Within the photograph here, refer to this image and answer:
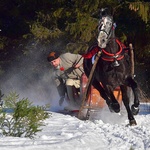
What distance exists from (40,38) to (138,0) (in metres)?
Result: 4.07

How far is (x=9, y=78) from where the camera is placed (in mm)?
20984

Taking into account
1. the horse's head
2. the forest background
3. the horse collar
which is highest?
the horse's head

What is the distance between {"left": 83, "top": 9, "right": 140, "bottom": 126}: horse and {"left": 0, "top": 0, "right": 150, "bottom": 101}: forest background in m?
6.53

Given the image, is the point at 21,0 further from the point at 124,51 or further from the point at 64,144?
the point at 64,144

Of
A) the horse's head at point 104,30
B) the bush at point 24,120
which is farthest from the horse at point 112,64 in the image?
the bush at point 24,120

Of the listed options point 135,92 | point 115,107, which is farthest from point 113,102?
point 135,92

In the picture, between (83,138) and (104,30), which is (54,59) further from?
(83,138)

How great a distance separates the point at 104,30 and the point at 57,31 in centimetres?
960

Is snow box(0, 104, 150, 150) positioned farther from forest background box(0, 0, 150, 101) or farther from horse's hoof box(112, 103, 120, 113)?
forest background box(0, 0, 150, 101)

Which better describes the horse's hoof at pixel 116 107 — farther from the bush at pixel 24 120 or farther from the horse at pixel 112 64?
the bush at pixel 24 120

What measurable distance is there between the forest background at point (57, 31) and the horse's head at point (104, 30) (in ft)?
22.5

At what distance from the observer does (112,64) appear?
28.2 feet

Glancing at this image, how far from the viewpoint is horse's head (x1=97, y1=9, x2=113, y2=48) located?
826cm

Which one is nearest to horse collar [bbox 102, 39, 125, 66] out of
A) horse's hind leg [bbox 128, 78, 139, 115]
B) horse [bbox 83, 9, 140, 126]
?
horse [bbox 83, 9, 140, 126]
